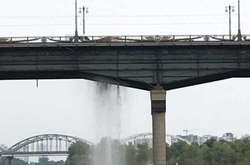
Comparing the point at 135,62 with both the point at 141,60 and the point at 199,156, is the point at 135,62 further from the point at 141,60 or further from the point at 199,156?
the point at 199,156

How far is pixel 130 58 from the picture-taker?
72.3m

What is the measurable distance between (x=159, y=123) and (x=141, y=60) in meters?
6.42

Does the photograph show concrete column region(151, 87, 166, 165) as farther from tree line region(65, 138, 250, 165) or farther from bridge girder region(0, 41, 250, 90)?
tree line region(65, 138, 250, 165)

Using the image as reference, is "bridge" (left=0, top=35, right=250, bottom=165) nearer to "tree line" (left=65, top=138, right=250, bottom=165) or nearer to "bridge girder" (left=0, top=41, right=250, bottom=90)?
"bridge girder" (left=0, top=41, right=250, bottom=90)

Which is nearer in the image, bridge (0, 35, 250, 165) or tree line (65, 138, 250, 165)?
bridge (0, 35, 250, 165)

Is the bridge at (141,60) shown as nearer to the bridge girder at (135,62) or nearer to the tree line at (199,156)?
the bridge girder at (135,62)

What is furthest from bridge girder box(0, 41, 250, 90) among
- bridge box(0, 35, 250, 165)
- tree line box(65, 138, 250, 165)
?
tree line box(65, 138, 250, 165)

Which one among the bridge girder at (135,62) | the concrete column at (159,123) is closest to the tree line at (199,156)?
the concrete column at (159,123)

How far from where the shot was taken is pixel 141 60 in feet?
237

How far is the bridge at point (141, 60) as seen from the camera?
2813 inches

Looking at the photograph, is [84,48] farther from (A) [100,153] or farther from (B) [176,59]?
(A) [100,153]

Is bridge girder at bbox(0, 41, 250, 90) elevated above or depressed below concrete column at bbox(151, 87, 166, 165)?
above

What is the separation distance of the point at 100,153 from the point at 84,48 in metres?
27.3

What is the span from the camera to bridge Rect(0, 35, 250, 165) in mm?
71438
